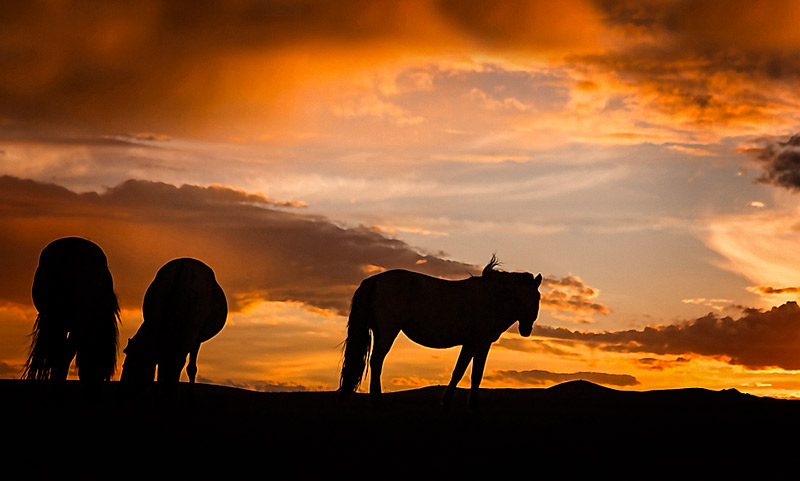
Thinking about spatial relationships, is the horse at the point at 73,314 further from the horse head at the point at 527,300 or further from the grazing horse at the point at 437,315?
the horse head at the point at 527,300

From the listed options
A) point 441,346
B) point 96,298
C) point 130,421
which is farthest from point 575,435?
point 96,298

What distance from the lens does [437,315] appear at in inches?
737

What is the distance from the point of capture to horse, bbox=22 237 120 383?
18.5 metres

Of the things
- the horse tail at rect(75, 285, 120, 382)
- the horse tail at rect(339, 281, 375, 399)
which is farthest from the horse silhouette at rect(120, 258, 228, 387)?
the horse tail at rect(339, 281, 375, 399)

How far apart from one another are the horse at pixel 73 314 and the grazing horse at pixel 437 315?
5115 millimetres

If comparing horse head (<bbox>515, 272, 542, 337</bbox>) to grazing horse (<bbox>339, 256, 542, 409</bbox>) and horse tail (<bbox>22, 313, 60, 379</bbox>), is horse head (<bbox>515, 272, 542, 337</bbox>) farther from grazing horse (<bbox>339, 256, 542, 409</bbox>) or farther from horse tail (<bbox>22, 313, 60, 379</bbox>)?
horse tail (<bbox>22, 313, 60, 379</bbox>)

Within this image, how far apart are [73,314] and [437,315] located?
7.70 metres

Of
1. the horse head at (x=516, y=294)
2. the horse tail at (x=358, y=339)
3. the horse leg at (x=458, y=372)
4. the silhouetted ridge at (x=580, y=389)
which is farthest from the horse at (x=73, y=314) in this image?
the silhouetted ridge at (x=580, y=389)

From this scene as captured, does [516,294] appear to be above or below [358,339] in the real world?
above

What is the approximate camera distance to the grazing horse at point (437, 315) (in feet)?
60.1

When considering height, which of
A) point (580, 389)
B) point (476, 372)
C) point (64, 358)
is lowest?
point (64, 358)

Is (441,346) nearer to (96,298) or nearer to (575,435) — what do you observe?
(575,435)

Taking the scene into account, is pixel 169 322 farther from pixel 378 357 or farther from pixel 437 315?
pixel 437 315

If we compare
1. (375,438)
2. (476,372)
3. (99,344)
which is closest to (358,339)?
(476,372)
